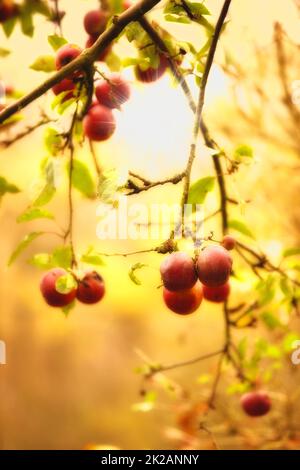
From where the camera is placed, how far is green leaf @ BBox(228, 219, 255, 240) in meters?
0.72

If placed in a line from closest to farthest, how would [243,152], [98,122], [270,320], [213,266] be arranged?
[213,266]
[243,152]
[98,122]
[270,320]

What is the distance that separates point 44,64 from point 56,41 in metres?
0.04

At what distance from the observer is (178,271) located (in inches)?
15.5

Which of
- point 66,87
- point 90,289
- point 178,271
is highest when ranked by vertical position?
point 66,87

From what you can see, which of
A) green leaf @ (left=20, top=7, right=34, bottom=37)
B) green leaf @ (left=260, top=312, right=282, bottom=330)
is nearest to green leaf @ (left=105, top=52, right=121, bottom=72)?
green leaf @ (left=20, top=7, right=34, bottom=37)

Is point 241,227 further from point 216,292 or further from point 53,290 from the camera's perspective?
point 53,290

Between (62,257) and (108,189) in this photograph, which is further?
(62,257)

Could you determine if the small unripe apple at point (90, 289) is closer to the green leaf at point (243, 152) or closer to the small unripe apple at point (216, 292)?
the small unripe apple at point (216, 292)

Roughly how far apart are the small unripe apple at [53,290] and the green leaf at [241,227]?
28cm

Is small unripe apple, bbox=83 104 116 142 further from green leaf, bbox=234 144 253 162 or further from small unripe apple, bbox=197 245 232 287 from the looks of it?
small unripe apple, bbox=197 245 232 287

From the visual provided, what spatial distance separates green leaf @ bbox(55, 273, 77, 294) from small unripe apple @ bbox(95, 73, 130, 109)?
25 cm

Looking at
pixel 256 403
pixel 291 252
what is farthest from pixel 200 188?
pixel 256 403

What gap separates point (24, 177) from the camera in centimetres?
314

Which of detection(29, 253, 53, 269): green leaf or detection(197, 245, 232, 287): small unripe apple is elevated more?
detection(29, 253, 53, 269): green leaf
